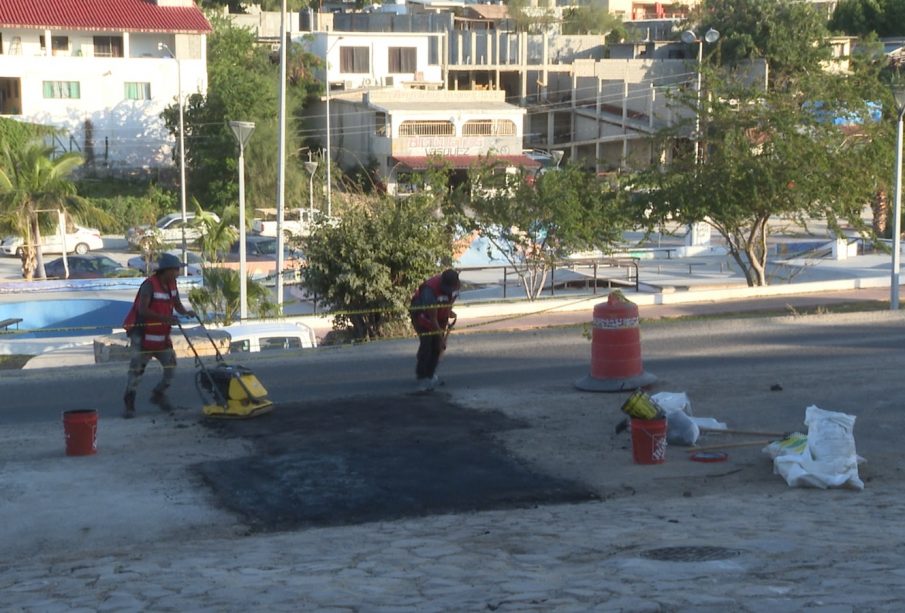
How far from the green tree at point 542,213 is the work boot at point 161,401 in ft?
62.0

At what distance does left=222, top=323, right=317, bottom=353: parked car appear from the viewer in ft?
59.9

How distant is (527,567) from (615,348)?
681cm

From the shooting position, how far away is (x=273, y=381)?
1494 centimetres

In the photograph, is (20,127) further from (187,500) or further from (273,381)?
(187,500)

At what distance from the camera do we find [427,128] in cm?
6119

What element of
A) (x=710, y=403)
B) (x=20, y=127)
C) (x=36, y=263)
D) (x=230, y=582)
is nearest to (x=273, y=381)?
(x=710, y=403)

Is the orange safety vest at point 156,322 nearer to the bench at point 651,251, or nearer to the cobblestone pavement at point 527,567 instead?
the cobblestone pavement at point 527,567

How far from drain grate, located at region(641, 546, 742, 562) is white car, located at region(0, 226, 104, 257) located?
4265cm

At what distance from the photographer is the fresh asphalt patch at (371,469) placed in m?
9.55

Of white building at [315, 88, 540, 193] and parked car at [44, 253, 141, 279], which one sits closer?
parked car at [44, 253, 141, 279]

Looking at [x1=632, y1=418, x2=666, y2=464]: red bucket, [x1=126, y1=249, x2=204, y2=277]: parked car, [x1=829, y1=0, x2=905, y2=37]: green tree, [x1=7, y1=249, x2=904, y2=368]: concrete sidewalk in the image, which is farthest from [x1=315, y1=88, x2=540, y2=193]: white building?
[x1=632, y1=418, x2=666, y2=464]: red bucket

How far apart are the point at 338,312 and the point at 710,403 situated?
857cm

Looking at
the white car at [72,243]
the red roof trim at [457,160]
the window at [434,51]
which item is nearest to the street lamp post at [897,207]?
the white car at [72,243]

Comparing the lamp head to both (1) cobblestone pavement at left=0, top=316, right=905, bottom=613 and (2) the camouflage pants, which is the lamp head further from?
(2) the camouflage pants
